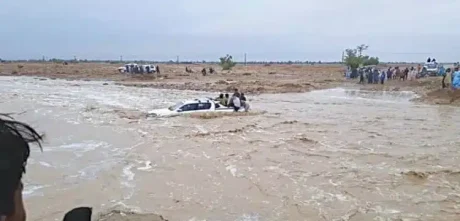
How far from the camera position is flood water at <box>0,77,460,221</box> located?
8.34 meters

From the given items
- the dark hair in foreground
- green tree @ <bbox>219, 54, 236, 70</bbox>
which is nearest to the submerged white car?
the dark hair in foreground

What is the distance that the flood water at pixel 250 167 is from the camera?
8.34m

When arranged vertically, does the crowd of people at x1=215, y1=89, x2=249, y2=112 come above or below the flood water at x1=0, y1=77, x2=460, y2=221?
above

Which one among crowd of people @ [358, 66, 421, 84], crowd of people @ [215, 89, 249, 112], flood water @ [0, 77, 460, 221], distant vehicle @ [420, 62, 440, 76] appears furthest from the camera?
distant vehicle @ [420, 62, 440, 76]

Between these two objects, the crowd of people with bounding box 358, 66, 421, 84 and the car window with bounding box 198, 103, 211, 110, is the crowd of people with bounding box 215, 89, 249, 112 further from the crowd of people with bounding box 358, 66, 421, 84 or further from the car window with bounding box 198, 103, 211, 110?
the crowd of people with bounding box 358, 66, 421, 84

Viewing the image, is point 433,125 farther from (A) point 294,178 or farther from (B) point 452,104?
(A) point 294,178

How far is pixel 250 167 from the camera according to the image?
1155 cm

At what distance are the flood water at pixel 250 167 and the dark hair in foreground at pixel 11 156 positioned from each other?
8.02 feet

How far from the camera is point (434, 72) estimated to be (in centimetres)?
4816

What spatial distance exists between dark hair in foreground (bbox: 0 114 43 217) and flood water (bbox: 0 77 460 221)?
8.02ft

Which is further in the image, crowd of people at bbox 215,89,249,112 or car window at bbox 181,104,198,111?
crowd of people at bbox 215,89,249,112

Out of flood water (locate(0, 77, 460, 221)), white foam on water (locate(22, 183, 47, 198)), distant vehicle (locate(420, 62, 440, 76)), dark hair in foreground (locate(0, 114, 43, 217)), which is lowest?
flood water (locate(0, 77, 460, 221))

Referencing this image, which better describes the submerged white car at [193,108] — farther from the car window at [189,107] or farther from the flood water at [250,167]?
the flood water at [250,167]

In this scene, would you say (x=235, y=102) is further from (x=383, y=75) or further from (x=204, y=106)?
(x=383, y=75)
